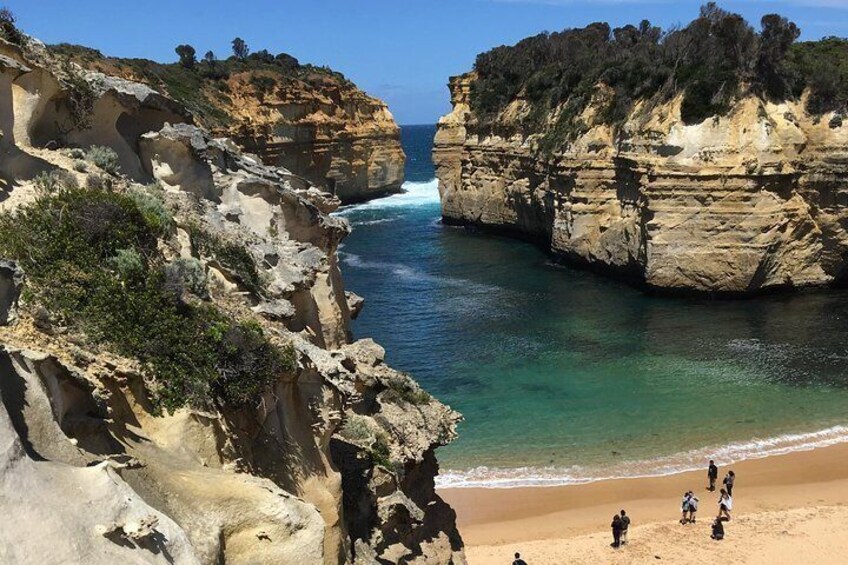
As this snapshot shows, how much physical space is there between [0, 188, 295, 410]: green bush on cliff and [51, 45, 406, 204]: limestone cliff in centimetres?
4783

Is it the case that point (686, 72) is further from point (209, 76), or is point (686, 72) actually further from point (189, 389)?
point (209, 76)

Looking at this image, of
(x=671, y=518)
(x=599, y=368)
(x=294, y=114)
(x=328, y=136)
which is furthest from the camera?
(x=328, y=136)

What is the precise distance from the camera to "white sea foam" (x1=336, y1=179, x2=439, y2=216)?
75562 mm

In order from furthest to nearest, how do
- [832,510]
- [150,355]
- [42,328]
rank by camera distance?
[832,510]
[150,355]
[42,328]

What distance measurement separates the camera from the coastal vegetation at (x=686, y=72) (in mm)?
36906

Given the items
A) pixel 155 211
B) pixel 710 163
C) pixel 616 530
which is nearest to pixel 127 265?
pixel 155 211

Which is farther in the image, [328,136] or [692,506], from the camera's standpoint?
[328,136]

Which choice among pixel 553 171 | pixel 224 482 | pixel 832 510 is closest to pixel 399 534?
pixel 224 482

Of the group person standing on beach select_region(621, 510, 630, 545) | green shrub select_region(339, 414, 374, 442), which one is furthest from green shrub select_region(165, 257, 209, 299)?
person standing on beach select_region(621, 510, 630, 545)

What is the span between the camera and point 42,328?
23.6 ft

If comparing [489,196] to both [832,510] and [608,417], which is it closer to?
[608,417]

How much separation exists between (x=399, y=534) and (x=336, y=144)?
65315 millimetres

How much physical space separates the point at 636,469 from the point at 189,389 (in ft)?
52.5

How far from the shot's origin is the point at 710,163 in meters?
35.9
